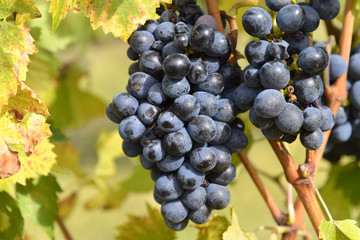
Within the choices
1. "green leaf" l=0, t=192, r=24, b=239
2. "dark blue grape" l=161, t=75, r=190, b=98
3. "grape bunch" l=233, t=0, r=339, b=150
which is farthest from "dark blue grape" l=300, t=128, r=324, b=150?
"green leaf" l=0, t=192, r=24, b=239

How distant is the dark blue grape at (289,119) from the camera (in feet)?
2.19

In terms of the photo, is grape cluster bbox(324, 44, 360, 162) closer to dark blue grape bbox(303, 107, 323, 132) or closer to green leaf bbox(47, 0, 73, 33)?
dark blue grape bbox(303, 107, 323, 132)

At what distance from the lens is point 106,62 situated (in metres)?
4.31

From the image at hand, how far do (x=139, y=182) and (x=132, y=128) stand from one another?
0.72 metres

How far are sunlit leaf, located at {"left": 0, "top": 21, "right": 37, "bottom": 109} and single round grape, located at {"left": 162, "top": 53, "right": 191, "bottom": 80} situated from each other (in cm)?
23

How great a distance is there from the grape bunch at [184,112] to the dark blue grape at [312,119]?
11 centimetres

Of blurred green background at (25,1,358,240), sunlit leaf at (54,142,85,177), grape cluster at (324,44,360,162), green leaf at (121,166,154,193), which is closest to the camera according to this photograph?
grape cluster at (324,44,360,162)

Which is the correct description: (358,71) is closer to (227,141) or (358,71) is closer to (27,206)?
(227,141)

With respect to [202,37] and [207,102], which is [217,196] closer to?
[207,102]

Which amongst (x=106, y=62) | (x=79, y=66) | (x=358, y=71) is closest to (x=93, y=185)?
(x=79, y=66)

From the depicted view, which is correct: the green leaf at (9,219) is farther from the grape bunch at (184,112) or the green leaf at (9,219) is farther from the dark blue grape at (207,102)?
the dark blue grape at (207,102)

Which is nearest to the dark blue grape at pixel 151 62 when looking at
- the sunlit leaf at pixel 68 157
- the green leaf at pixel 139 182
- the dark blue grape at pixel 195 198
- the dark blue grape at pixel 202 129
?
the dark blue grape at pixel 202 129

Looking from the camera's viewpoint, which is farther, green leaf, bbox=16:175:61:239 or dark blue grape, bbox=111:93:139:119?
green leaf, bbox=16:175:61:239

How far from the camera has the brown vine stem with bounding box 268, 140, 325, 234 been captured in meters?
0.77
